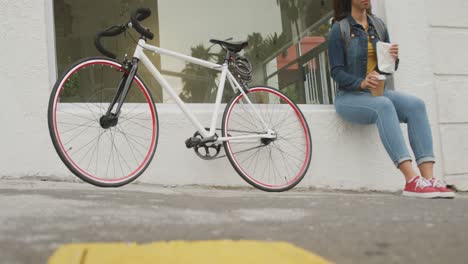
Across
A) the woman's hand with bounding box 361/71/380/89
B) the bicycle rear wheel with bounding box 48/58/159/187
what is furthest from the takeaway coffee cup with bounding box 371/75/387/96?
the bicycle rear wheel with bounding box 48/58/159/187

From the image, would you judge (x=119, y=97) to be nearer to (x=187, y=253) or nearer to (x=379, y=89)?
(x=187, y=253)

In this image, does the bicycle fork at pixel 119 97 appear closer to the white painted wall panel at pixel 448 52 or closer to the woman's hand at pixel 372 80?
the woman's hand at pixel 372 80

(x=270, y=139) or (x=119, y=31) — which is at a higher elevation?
(x=119, y=31)

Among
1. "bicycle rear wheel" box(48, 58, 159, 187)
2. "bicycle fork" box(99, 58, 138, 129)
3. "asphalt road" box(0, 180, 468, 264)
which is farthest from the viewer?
"bicycle rear wheel" box(48, 58, 159, 187)

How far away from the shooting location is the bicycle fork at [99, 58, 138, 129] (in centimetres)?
246

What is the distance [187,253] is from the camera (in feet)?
3.95

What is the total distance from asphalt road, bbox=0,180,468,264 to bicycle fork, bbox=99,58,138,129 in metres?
0.39

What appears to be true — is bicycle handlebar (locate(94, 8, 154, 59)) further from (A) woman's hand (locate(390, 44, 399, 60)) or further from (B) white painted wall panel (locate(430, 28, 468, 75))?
(B) white painted wall panel (locate(430, 28, 468, 75))

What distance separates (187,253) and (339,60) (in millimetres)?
2298

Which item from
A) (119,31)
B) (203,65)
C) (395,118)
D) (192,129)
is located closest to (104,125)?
(119,31)

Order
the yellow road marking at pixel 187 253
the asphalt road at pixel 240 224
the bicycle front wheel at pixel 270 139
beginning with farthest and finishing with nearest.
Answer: the bicycle front wheel at pixel 270 139
the asphalt road at pixel 240 224
the yellow road marking at pixel 187 253

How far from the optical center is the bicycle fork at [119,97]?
246 centimetres

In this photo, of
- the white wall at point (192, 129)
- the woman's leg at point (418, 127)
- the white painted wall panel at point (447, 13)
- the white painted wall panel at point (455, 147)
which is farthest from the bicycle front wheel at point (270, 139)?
the white painted wall panel at point (447, 13)

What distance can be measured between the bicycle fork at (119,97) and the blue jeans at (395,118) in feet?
4.98
